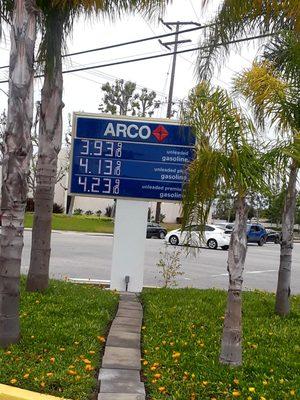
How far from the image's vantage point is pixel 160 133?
10.2m

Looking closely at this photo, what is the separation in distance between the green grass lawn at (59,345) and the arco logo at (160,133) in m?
3.04

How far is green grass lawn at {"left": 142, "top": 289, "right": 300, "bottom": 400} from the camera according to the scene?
510cm

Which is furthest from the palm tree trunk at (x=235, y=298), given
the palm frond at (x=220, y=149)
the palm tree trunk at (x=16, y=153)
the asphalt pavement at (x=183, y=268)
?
the asphalt pavement at (x=183, y=268)

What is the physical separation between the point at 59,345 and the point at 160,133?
16.6 feet

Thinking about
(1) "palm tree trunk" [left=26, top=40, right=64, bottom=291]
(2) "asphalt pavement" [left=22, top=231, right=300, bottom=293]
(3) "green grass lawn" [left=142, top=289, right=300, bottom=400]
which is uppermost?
(1) "palm tree trunk" [left=26, top=40, right=64, bottom=291]

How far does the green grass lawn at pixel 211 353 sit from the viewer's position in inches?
201

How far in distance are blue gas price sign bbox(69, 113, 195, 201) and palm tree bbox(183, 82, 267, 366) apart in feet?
14.8

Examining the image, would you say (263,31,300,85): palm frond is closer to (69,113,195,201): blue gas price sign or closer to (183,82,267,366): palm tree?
(69,113,195,201): blue gas price sign

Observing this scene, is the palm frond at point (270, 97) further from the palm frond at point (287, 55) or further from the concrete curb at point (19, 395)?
the concrete curb at point (19, 395)

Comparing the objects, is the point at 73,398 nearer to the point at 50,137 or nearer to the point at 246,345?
the point at 246,345

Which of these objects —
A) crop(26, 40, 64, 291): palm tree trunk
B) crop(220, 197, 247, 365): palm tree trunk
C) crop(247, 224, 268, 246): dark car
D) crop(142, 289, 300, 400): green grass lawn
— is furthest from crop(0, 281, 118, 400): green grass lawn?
crop(247, 224, 268, 246): dark car

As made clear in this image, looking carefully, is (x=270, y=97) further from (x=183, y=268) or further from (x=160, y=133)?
(x=183, y=268)

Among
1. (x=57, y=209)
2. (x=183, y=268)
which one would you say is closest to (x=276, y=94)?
(x=183, y=268)

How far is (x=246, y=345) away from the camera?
660cm
